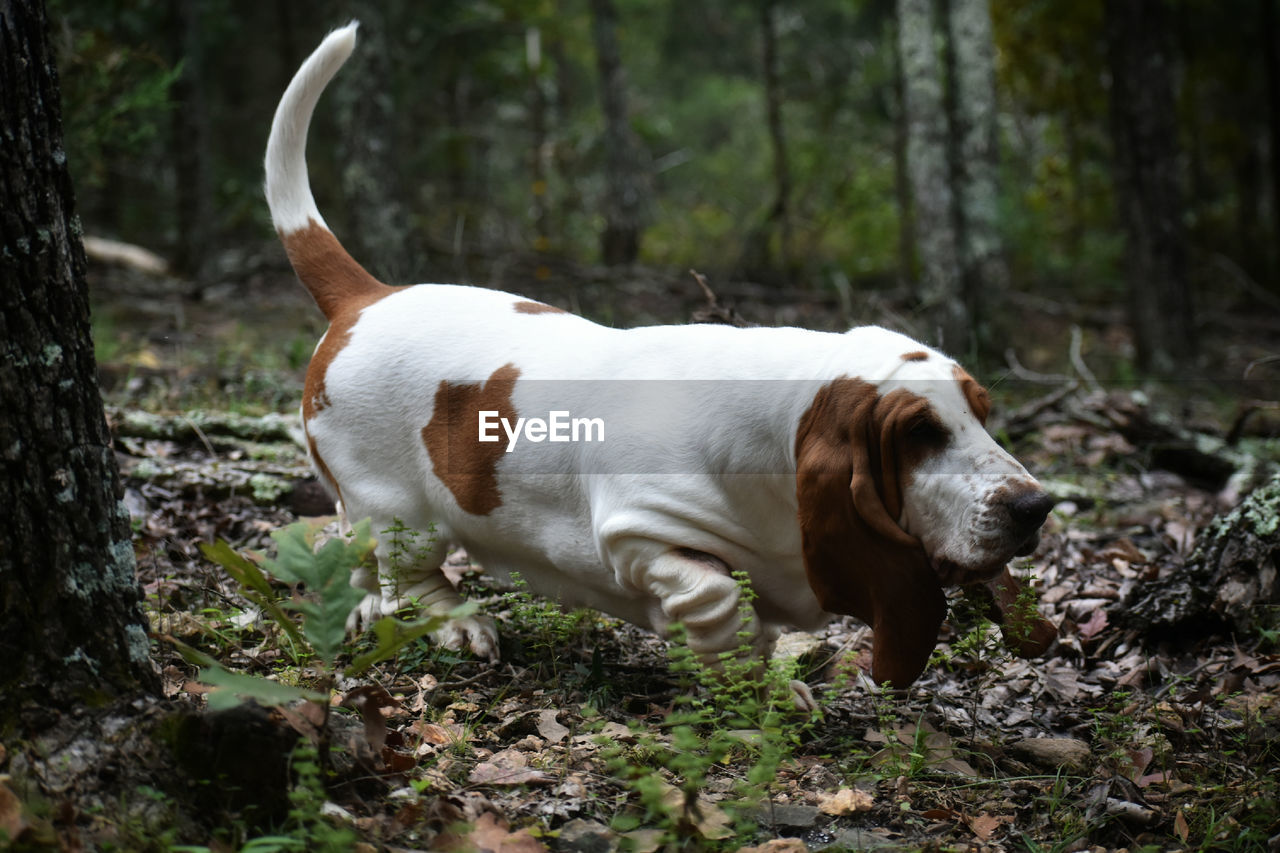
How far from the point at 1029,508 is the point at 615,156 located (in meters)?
10.1

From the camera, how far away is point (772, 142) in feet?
54.9

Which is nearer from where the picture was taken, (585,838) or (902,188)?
(585,838)

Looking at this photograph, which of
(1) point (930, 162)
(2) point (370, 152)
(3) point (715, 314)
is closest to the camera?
(3) point (715, 314)

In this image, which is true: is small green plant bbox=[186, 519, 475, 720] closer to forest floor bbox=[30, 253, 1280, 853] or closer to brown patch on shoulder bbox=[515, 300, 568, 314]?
forest floor bbox=[30, 253, 1280, 853]

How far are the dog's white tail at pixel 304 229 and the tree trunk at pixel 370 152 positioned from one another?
4.47m

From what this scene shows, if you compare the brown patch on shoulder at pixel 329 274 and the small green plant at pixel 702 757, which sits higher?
the brown patch on shoulder at pixel 329 274

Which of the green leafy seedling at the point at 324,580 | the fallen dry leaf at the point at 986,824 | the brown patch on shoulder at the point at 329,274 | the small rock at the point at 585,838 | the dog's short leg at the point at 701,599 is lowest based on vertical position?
the fallen dry leaf at the point at 986,824

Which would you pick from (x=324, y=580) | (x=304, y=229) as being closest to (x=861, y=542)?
(x=324, y=580)

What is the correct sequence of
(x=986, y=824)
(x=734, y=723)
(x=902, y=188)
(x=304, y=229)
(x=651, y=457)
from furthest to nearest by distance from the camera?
1. (x=902, y=188)
2. (x=304, y=229)
3. (x=651, y=457)
4. (x=986, y=824)
5. (x=734, y=723)

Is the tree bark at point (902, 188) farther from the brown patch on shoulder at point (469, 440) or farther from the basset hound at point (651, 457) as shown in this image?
the brown patch on shoulder at point (469, 440)

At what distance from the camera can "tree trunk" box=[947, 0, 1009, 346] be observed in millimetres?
7211

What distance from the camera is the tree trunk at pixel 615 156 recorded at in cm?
1156

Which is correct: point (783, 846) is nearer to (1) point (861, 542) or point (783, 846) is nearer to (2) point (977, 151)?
(1) point (861, 542)

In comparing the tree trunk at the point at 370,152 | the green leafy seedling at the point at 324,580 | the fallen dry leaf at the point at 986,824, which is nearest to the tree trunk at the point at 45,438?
the green leafy seedling at the point at 324,580
